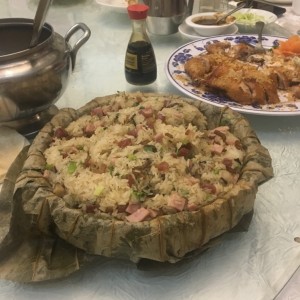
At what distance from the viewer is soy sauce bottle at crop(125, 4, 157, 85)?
1.35m

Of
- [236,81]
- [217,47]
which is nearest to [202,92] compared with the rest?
[236,81]

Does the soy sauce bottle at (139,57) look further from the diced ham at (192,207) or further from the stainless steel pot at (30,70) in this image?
the diced ham at (192,207)

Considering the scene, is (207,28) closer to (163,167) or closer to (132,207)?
(163,167)

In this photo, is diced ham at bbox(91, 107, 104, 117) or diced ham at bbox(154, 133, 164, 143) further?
diced ham at bbox(91, 107, 104, 117)

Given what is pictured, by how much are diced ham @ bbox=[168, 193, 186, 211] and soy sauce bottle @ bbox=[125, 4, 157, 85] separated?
0.69m

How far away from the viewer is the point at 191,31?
5.93 feet

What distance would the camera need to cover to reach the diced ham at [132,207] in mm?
781

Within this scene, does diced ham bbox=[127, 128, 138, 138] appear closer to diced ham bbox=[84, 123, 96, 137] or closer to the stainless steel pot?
diced ham bbox=[84, 123, 96, 137]

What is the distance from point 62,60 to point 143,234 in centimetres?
59

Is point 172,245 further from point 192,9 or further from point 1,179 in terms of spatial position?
point 192,9

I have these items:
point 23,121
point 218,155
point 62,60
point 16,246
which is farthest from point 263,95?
point 16,246

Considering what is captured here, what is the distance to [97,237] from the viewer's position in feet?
2.45

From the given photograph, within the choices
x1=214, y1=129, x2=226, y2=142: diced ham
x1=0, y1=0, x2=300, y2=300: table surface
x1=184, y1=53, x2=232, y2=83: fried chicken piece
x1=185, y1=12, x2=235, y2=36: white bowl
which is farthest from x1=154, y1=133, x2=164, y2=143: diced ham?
x1=185, y1=12, x2=235, y2=36: white bowl

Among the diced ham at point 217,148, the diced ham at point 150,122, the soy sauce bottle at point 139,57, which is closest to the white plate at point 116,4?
the soy sauce bottle at point 139,57
